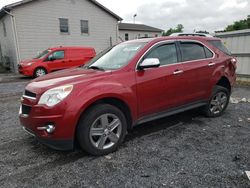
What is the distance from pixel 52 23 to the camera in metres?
16.1

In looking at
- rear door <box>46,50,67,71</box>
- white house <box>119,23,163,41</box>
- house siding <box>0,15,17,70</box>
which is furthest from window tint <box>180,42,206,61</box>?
white house <box>119,23,163,41</box>

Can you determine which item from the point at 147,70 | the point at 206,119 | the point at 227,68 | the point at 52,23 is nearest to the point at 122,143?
the point at 147,70

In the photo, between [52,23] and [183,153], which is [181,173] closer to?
[183,153]

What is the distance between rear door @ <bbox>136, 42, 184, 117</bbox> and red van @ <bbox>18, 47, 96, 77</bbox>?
9472 mm

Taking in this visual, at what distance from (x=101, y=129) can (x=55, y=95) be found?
0.84 m

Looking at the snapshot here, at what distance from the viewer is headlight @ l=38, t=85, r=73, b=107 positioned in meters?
2.80

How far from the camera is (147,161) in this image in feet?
9.91

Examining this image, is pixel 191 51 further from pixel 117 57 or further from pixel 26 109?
pixel 26 109

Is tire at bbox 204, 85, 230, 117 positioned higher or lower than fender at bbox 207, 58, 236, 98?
lower

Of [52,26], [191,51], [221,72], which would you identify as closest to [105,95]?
[191,51]

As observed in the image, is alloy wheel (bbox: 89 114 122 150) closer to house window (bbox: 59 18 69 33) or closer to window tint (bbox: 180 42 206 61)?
window tint (bbox: 180 42 206 61)

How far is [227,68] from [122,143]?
304 centimetres

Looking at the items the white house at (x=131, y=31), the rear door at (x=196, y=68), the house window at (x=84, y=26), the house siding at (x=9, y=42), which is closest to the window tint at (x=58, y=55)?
the house siding at (x=9, y=42)

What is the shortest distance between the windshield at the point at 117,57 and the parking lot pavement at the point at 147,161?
1.37m
